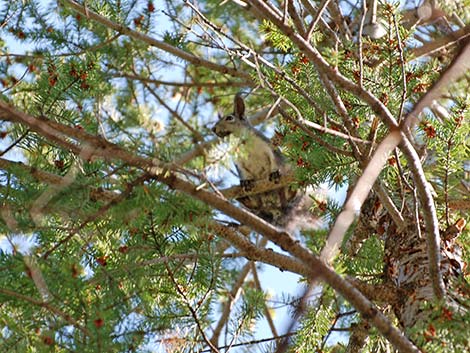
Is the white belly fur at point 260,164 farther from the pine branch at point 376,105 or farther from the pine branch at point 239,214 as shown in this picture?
the pine branch at point 239,214

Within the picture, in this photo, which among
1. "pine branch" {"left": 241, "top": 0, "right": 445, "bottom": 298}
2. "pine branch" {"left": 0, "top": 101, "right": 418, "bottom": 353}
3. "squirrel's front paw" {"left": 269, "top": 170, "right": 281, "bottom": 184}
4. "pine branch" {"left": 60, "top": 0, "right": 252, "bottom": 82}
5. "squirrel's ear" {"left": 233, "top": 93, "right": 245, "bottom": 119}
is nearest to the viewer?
"pine branch" {"left": 0, "top": 101, "right": 418, "bottom": 353}

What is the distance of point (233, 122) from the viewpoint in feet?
13.9

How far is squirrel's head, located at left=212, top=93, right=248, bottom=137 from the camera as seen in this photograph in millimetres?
4207

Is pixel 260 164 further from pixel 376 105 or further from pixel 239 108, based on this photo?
pixel 376 105

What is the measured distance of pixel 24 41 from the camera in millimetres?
3707

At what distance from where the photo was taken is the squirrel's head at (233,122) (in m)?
4.21

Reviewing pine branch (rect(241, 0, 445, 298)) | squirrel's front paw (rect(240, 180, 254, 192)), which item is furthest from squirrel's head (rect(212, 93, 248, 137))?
pine branch (rect(241, 0, 445, 298))

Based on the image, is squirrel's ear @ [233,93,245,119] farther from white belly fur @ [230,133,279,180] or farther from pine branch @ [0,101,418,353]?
pine branch @ [0,101,418,353]

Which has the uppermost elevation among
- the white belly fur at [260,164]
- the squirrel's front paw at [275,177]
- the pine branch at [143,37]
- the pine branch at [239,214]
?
the pine branch at [143,37]

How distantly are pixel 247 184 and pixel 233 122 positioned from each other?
0.37 meters

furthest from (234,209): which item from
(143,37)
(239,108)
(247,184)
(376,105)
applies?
(239,108)

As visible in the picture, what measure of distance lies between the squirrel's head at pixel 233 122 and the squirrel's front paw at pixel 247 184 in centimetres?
29

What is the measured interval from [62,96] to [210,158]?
875 mm

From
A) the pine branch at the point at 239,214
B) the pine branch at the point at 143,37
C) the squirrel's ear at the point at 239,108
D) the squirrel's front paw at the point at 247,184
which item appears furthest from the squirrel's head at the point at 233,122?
the pine branch at the point at 239,214
